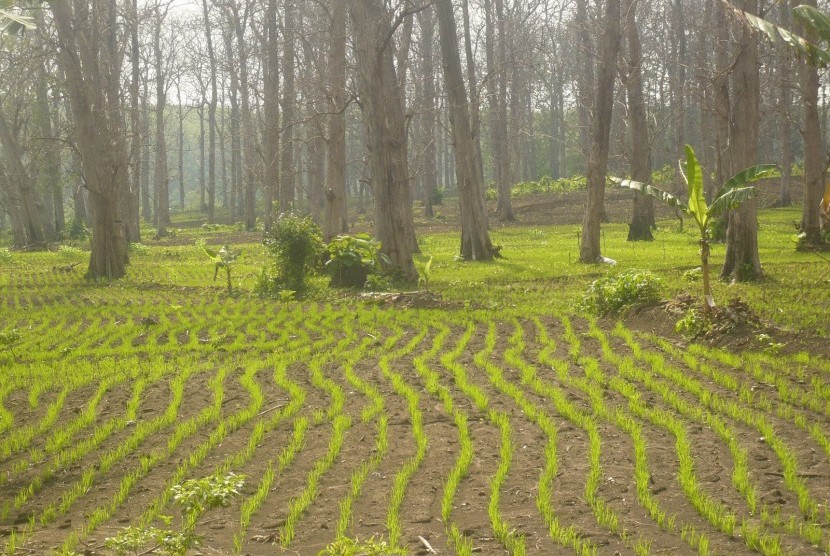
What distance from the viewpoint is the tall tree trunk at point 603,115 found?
18.8 meters

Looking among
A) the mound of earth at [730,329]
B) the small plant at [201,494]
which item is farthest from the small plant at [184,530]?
the mound of earth at [730,329]

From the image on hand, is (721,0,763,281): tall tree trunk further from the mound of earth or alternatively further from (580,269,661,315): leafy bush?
the mound of earth

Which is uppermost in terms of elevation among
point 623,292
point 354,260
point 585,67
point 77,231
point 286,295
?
point 585,67

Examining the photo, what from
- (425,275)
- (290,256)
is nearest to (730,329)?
(425,275)

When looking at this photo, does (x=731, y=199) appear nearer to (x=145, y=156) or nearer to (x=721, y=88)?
(x=721, y=88)

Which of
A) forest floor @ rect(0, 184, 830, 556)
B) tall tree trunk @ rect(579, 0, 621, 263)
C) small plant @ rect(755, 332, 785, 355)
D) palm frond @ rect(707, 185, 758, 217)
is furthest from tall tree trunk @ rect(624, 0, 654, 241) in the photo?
small plant @ rect(755, 332, 785, 355)

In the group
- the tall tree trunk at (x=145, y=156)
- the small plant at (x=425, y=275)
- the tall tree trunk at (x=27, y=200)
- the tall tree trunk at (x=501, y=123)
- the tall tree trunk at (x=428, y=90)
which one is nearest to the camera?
the small plant at (x=425, y=275)

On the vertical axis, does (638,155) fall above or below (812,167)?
above

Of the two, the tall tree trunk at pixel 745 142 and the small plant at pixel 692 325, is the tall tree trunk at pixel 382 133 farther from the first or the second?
the small plant at pixel 692 325

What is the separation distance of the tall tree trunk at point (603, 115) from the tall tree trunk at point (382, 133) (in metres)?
4.56

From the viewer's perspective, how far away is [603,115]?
746 inches

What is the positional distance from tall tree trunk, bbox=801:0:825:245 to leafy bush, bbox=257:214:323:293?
11.0m

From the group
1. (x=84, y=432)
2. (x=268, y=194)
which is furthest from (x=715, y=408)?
(x=268, y=194)

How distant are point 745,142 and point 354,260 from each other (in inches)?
294
